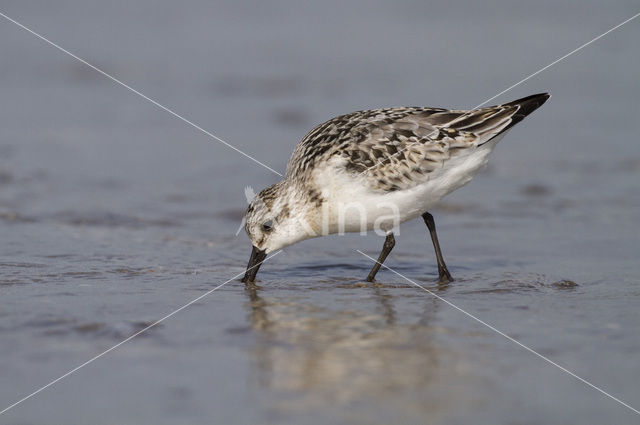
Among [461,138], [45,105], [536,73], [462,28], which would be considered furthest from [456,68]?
[461,138]

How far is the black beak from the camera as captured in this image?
23.8 feet

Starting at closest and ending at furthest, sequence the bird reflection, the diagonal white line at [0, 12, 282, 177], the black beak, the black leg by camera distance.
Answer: the bird reflection → the black beak → the black leg → the diagonal white line at [0, 12, 282, 177]

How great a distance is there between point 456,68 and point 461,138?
798 cm

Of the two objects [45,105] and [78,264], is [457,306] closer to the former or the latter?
[78,264]

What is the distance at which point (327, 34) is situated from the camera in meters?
17.2

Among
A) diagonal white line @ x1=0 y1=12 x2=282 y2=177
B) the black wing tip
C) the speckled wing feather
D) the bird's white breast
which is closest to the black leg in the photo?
the bird's white breast

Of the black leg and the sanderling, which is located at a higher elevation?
the sanderling

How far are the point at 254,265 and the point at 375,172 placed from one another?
1250mm

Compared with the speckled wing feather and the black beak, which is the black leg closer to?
the speckled wing feather

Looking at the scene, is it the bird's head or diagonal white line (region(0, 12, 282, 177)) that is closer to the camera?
the bird's head

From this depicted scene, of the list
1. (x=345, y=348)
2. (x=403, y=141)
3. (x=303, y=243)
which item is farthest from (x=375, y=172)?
(x=345, y=348)

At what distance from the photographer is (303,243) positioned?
8695 mm

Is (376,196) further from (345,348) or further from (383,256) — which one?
(345,348)

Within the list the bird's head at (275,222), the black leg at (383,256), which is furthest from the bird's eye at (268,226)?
the black leg at (383,256)
